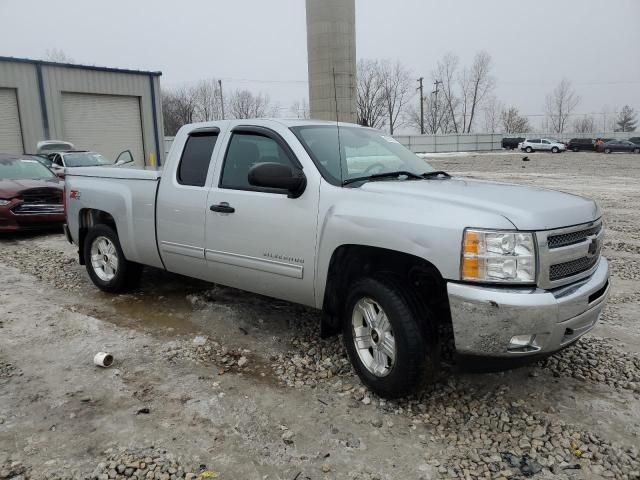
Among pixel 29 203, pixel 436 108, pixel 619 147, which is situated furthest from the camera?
pixel 436 108

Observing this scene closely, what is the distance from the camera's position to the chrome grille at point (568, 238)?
311 centimetres

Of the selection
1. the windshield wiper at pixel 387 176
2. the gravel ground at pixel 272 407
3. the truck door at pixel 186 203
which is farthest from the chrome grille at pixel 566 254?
the truck door at pixel 186 203

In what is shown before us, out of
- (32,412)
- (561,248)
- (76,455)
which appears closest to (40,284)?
(32,412)

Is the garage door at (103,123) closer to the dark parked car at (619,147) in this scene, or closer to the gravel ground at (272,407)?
the gravel ground at (272,407)

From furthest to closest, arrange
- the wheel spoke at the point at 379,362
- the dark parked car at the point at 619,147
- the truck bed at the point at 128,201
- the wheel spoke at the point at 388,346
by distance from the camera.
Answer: the dark parked car at the point at 619,147 → the truck bed at the point at 128,201 → the wheel spoke at the point at 379,362 → the wheel spoke at the point at 388,346

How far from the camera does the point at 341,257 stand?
12.3 ft

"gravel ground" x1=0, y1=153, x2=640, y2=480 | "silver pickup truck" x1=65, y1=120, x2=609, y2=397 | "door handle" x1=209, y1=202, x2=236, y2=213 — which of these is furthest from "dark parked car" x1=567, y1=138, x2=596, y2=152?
"door handle" x1=209, y1=202, x2=236, y2=213

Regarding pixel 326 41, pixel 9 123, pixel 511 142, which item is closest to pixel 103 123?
pixel 9 123

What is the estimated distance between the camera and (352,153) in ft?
14.1

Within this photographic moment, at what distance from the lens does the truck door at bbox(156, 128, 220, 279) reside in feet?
15.4

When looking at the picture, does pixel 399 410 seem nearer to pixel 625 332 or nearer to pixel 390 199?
pixel 390 199

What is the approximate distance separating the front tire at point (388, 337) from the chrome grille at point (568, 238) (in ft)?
2.78

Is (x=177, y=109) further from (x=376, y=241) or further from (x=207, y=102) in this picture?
(x=376, y=241)

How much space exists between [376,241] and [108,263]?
3827mm
